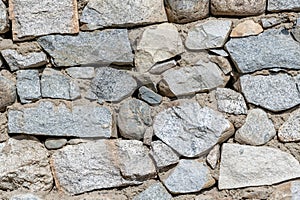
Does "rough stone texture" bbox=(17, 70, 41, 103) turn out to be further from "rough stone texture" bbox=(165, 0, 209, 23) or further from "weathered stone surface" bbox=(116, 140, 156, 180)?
"rough stone texture" bbox=(165, 0, 209, 23)

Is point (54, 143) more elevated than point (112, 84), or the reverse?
point (112, 84)

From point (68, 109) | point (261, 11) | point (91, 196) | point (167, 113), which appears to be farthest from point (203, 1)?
point (91, 196)

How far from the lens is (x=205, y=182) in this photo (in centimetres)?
142

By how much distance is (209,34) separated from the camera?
1.36m

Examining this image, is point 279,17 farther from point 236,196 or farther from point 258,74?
point 236,196

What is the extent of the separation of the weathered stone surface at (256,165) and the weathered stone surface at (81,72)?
0.44 metres

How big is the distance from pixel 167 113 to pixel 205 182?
0.23m

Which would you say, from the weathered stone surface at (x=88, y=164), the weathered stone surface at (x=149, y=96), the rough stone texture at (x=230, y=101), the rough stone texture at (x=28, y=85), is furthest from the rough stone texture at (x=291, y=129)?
the rough stone texture at (x=28, y=85)

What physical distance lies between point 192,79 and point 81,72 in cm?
31

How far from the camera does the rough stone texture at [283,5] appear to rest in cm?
135

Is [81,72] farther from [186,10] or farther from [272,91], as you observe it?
[272,91]

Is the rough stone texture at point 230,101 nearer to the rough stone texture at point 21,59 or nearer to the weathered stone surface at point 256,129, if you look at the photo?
the weathered stone surface at point 256,129

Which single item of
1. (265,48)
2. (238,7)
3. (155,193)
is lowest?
(155,193)

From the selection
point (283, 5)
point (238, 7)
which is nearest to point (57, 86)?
point (238, 7)
